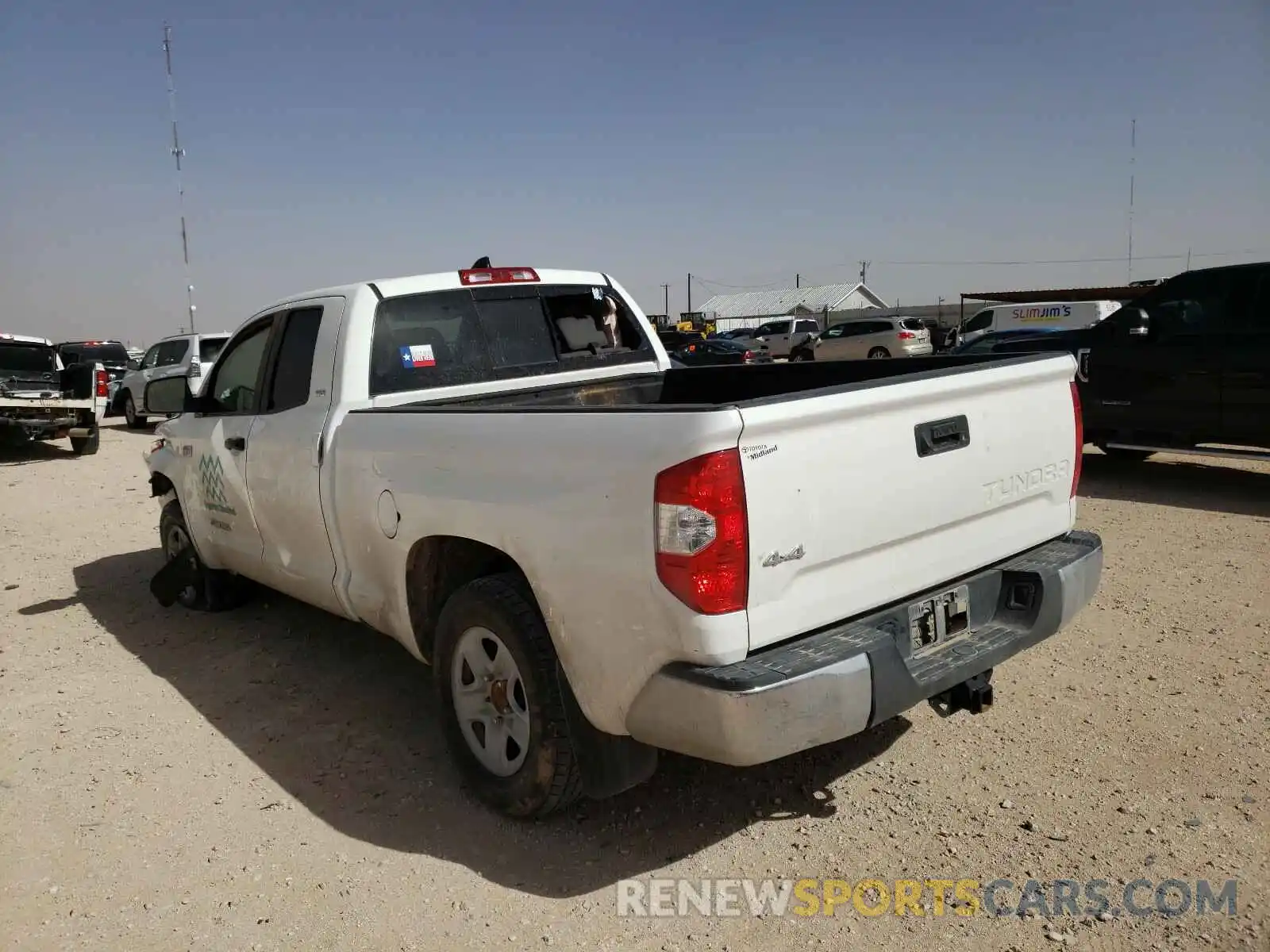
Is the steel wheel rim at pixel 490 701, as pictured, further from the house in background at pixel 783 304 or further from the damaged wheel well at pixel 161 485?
the house in background at pixel 783 304

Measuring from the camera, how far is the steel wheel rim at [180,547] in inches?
229

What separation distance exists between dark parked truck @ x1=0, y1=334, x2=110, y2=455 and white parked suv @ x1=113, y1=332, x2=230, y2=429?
0.80 m

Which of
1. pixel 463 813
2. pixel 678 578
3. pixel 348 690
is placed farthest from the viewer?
pixel 348 690

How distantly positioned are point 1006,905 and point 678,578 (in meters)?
1.41

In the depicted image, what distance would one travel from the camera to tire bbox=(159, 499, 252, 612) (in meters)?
5.80

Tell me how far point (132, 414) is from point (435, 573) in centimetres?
1824

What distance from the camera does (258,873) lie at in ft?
10.0

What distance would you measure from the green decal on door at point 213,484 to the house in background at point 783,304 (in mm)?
62454

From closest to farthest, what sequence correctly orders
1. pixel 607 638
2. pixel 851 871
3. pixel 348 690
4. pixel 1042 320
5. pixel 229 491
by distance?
pixel 607 638 < pixel 851 871 < pixel 348 690 < pixel 229 491 < pixel 1042 320

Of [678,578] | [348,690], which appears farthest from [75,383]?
[678,578]

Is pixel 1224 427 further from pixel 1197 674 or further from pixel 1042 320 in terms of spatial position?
pixel 1042 320

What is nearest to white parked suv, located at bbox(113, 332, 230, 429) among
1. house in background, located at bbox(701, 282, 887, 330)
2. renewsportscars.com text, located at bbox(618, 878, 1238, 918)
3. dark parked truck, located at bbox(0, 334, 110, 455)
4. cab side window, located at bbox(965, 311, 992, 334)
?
dark parked truck, located at bbox(0, 334, 110, 455)

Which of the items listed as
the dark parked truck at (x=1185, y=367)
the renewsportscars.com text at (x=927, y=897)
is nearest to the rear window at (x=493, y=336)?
the renewsportscars.com text at (x=927, y=897)

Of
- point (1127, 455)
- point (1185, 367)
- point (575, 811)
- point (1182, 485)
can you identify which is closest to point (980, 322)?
point (1127, 455)
